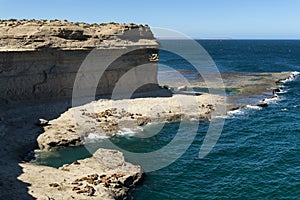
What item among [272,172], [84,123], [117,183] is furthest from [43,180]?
[272,172]

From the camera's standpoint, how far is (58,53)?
124 feet

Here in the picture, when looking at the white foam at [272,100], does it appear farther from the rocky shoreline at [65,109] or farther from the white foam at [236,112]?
the white foam at [236,112]

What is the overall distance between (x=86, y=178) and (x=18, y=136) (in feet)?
36.6

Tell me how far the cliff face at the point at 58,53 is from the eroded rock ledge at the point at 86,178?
13.6 meters

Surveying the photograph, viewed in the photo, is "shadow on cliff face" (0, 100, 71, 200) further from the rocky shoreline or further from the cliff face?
the cliff face

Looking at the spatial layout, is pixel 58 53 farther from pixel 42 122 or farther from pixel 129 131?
pixel 129 131

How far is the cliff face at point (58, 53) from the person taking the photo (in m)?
34.8

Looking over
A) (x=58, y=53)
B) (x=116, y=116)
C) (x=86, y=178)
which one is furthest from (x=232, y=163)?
(x=58, y=53)

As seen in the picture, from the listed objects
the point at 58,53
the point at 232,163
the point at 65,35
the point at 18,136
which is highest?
the point at 65,35

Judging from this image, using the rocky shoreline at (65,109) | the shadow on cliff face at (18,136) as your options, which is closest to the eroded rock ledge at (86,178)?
the rocky shoreline at (65,109)

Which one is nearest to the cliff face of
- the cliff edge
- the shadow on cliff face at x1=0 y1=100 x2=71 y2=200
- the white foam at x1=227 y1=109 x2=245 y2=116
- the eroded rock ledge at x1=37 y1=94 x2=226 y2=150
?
the cliff edge

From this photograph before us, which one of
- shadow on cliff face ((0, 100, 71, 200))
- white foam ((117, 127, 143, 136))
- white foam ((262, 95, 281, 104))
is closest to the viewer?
shadow on cliff face ((0, 100, 71, 200))

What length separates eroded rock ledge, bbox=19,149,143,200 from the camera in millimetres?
20219

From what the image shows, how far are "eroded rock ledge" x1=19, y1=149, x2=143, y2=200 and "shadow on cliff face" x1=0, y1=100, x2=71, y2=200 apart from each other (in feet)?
2.46
